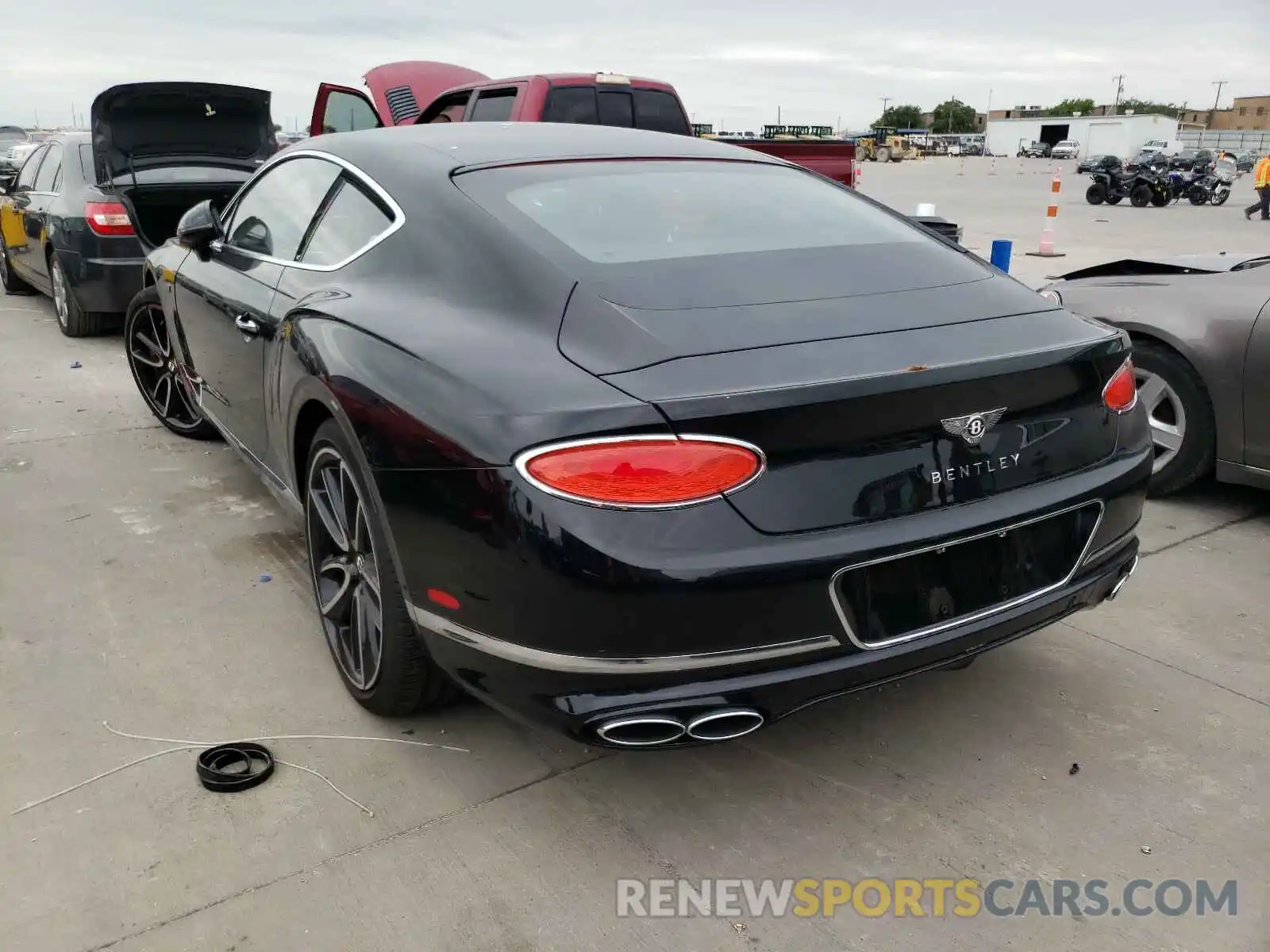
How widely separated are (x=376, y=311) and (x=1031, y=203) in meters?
26.2

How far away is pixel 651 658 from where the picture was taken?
192 centimetres

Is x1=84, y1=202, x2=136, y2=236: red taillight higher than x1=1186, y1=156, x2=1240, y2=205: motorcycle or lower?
lower

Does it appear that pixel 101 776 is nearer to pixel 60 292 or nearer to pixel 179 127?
pixel 179 127

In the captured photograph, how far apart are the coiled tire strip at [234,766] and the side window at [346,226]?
1344 mm

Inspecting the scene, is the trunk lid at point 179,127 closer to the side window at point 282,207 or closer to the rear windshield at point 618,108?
the rear windshield at point 618,108

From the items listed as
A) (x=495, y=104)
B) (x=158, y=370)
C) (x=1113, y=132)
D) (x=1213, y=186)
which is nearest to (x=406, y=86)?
(x=495, y=104)

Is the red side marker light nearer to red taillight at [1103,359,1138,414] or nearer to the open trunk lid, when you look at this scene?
the open trunk lid

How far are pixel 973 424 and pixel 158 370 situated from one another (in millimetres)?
4445

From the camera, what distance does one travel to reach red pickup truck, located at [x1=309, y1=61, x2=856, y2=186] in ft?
27.8

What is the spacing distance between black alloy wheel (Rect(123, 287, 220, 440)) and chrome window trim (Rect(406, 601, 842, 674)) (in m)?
3.41

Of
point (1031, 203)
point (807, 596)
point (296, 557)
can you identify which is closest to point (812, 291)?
point (807, 596)

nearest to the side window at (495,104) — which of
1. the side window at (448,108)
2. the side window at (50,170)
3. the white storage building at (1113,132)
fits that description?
the side window at (448,108)

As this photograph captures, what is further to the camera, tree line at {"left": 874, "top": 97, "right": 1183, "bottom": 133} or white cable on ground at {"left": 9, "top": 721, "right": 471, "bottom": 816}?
tree line at {"left": 874, "top": 97, "right": 1183, "bottom": 133}

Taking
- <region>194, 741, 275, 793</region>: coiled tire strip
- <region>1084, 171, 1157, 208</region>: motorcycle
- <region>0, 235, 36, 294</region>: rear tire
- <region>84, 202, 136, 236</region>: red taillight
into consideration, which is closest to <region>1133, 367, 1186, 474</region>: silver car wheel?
<region>194, 741, 275, 793</region>: coiled tire strip
